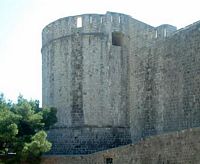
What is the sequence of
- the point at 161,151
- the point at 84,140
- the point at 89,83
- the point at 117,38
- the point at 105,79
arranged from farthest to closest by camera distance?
1. the point at 117,38
2. the point at 105,79
3. the point at 89,83
4. the point at 84,140
5. the point at 161,151

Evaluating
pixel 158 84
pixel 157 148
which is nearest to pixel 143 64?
pixel 158 84

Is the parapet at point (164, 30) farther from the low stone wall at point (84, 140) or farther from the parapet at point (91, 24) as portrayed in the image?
the low stone wall at point (84, 140)

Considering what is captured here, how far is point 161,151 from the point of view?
12.6 m

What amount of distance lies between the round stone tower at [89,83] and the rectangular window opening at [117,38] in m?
0.04

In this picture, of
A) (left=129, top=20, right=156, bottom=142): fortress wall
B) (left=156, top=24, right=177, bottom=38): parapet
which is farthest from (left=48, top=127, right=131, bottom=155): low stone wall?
(left=156, top=24, right=177, bottom=38): parapet

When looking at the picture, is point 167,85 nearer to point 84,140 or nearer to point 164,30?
point 164,30

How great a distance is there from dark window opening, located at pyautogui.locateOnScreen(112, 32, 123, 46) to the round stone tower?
0.04 metres

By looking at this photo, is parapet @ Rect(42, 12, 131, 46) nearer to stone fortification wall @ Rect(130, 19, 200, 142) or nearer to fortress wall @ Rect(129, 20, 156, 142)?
fortress wall @ Rect(129, 20, 156, 142)

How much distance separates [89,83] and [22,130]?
3.02 metres

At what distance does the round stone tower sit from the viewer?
17281 millimetres

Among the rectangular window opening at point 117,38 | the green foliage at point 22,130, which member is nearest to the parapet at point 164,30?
the rectangular window opening at point 117,38

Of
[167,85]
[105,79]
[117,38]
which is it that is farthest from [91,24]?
[167,85]

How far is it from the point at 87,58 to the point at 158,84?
9.11ft

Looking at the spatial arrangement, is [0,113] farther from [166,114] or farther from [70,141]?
[166,114]
